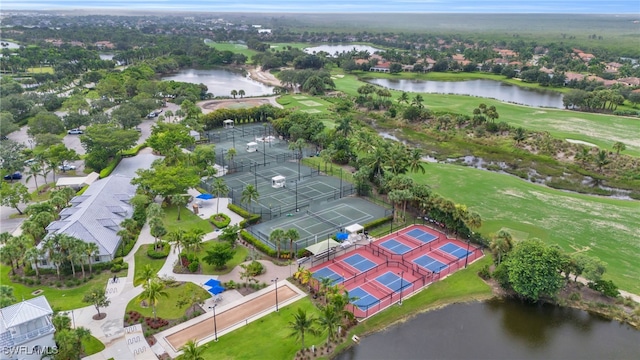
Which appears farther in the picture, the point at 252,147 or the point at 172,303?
the point at 252,147

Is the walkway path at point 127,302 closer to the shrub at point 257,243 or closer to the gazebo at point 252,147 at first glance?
the shrub at point 257,243

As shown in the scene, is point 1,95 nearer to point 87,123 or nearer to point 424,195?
point 87,123

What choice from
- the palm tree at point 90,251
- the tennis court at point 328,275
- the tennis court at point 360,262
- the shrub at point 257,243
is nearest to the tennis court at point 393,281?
the tennis court at point 360,262

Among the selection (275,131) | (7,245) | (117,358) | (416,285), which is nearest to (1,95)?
(275,131)

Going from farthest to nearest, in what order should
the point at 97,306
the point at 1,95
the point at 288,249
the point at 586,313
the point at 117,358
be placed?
the point at 1,95
the point at 288,249
the point at 586,313
the point at 97,306
the point at 117,358

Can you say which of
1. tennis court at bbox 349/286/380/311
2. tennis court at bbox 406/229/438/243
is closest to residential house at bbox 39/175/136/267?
tennis court at bbox 349/286/380/311

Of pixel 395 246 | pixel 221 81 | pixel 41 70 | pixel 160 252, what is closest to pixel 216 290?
pixel 160 252

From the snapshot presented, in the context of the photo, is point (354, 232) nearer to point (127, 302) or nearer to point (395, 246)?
point (395, 246)
